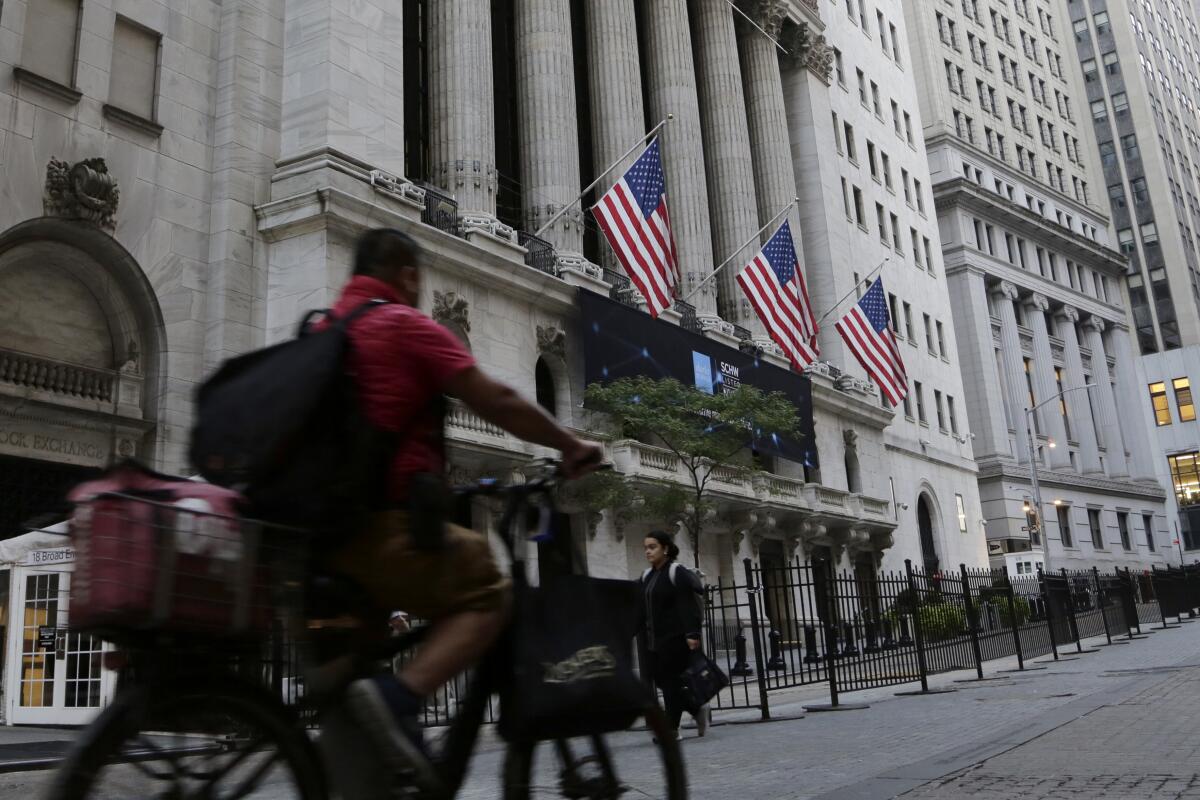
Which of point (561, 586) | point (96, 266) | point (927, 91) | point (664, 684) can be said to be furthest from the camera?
point (927, 91)

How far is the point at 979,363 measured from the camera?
6700 cm

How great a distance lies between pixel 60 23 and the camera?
19609 millimetres

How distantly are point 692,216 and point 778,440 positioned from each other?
830cm

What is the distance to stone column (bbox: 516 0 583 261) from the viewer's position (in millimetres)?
30719

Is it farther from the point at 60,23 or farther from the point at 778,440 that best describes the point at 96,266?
the point at 778,440

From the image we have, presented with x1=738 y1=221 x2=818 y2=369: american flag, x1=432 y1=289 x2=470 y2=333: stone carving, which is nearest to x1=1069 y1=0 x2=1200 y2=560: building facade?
x1=738 y1=221 x2=818 y2=369: american flag

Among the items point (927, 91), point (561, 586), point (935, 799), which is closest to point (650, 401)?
point (935, 799)

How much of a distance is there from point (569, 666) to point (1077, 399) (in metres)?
79.7

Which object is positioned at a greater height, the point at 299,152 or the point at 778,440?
the point at 299,152

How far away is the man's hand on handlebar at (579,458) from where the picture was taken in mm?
3666

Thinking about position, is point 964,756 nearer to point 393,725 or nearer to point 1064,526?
point 393,725

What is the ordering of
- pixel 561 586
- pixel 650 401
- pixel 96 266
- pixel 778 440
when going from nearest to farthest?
1. pixel 561 586
2. pixel 96 266
3. pixel 650 401
4. pixel 778 440

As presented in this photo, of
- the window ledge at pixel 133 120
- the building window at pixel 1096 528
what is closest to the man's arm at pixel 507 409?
the window ledge at pixel 133 120

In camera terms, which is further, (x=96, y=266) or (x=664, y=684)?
(x=96, y=266)
